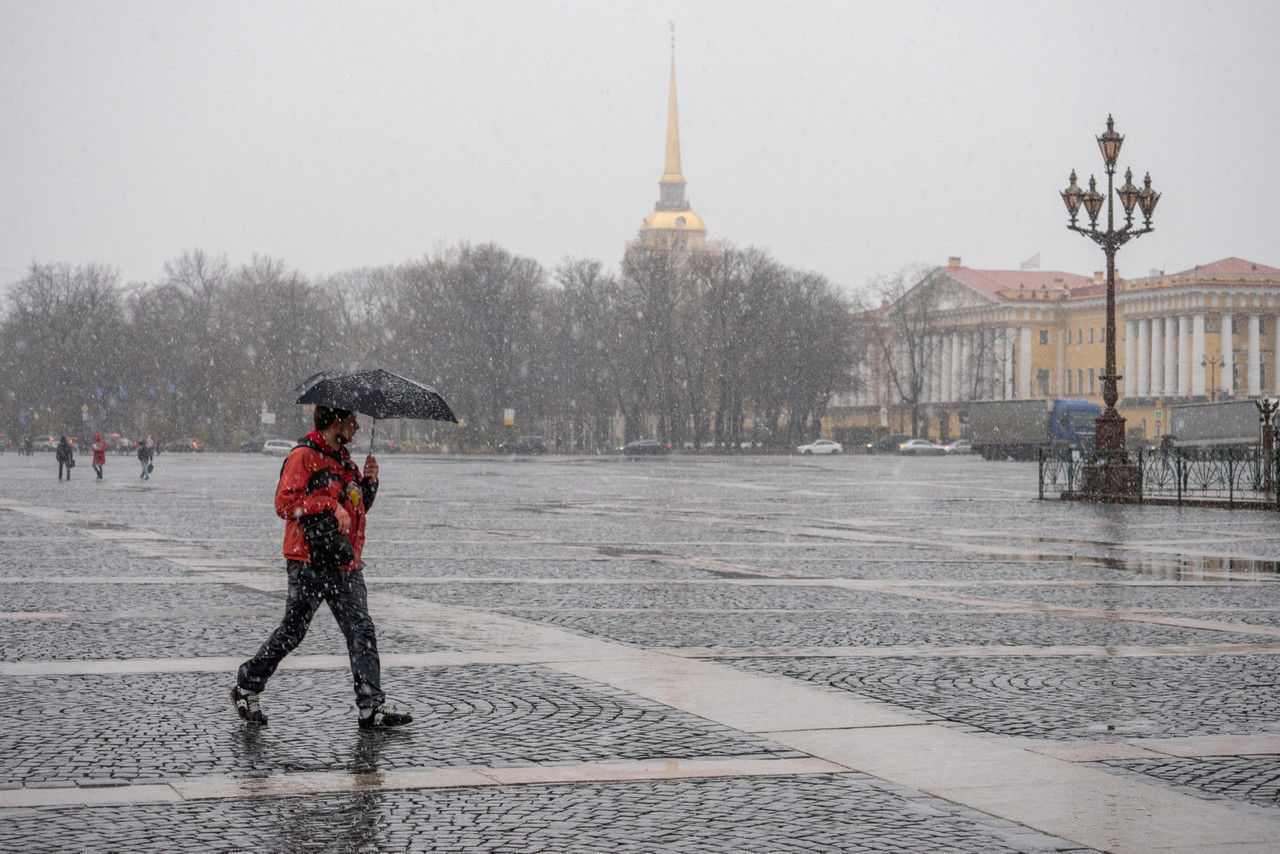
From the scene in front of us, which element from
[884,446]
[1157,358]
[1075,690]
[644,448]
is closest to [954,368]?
[1157,358]

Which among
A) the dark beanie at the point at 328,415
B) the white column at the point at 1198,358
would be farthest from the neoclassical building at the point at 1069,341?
the dark beanie at the point at 328,415

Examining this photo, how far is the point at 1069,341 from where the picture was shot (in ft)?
433

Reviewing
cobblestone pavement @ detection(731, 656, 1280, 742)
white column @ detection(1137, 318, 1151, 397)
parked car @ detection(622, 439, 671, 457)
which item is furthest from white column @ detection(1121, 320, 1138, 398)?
cobblestone pavement @ detection(731, 656, 1280, 742)

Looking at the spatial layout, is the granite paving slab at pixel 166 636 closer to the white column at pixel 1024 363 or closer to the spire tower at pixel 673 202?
the white column at pixel 1024 363

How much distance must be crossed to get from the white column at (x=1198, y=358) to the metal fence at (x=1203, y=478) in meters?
85.2

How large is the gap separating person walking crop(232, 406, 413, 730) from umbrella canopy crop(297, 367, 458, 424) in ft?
0.29

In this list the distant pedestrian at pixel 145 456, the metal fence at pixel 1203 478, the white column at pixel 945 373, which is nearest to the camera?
the metal fence at pixel 1203 478

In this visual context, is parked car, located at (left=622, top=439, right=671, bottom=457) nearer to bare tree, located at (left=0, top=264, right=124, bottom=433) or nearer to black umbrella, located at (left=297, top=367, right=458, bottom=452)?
bare tree, located at (left=0, top=264, right=124, bottom=433)

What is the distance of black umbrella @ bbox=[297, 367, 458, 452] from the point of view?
8.24m

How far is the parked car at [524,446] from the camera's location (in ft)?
308

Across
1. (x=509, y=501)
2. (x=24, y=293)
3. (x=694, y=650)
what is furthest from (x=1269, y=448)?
(x=24, y=293)

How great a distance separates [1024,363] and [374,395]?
12666cm

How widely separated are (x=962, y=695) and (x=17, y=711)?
496 cm

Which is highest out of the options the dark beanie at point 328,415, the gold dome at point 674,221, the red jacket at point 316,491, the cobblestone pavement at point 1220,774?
the gold dome at point 674,221
